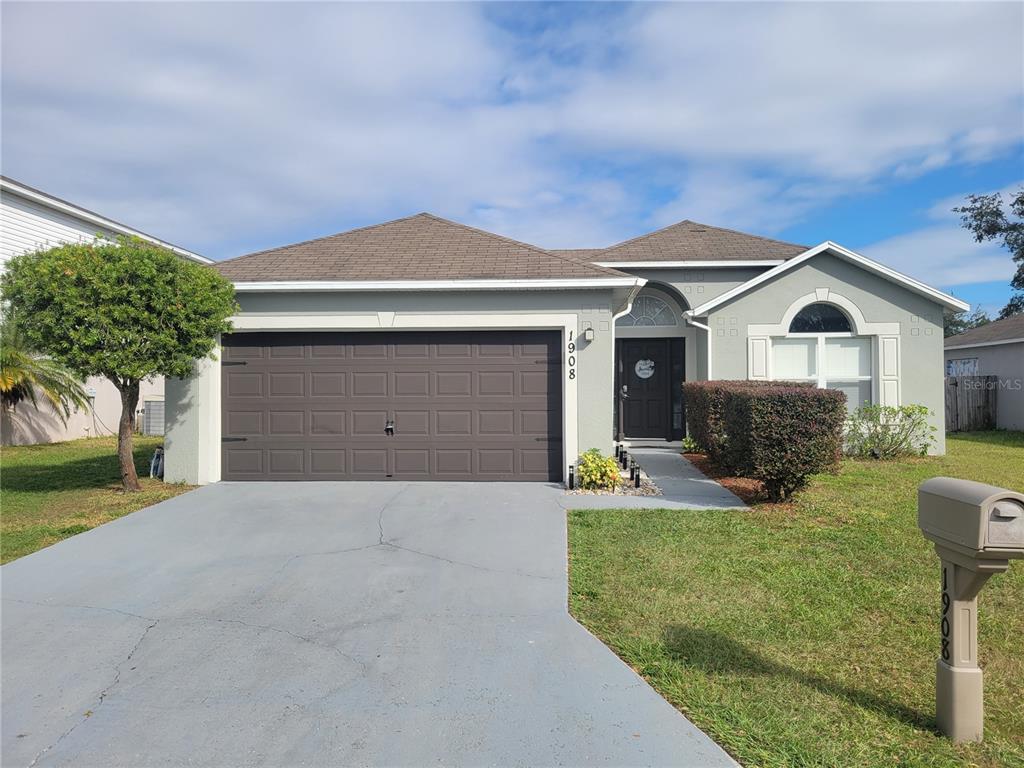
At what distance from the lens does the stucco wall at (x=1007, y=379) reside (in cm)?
1770

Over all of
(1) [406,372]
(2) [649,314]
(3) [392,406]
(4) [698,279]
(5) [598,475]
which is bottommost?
(5) [598,475]

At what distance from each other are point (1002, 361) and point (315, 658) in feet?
72.9

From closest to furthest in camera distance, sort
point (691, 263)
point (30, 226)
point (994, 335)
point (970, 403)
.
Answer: point (691, 263)
point (30, 226)
point (970, 403)
point (994, 335)

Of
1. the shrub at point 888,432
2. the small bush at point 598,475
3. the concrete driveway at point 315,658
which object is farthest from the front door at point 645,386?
the concrete driveway at point 315,658

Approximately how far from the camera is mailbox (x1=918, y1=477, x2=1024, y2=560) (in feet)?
8.66

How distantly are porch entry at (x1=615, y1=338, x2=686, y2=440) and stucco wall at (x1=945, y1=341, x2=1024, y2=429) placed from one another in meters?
11.3

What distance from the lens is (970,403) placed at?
18.4 m

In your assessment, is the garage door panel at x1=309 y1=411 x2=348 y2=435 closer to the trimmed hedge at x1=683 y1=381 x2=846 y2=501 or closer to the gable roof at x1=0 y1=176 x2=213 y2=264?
Result: the trimmed hedge at x1=683 y1=381 x2=846 y2=501

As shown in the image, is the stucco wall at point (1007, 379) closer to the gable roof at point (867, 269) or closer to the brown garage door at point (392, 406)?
the gable roof at point (867, 269)

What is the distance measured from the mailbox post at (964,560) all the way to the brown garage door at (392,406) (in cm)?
632

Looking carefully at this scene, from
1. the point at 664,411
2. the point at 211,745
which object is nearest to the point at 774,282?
the point at 664,411

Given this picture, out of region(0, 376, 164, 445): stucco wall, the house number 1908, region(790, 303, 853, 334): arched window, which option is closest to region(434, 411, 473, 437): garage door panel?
the house number 1908

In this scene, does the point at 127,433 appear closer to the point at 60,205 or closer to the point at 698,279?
the point at 60,205

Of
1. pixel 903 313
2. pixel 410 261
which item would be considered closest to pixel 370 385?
pixel 410 261
